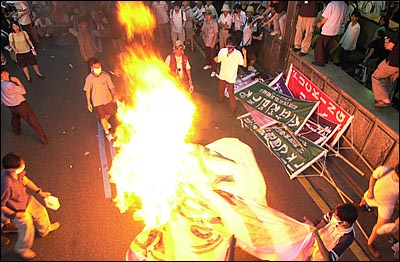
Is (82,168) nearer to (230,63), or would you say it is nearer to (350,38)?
(230,63)

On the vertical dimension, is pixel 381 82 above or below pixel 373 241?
above

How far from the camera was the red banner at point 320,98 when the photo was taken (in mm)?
7254

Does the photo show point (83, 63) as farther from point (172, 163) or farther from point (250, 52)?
point (172, 163)

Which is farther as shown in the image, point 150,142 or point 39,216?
point 150,142

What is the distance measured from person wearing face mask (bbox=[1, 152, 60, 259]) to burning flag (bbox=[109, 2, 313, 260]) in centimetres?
148

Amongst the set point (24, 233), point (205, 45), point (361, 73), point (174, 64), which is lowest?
point (24, 233)

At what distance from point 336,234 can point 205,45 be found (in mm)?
8129

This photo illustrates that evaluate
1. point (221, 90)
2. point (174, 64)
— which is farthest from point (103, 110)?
point (221, 90)

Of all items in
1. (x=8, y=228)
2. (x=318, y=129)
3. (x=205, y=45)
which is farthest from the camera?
(x=205, y=45)

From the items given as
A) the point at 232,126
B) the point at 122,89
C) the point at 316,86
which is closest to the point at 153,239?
the point at 232,126

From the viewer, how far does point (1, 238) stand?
17.8 feet

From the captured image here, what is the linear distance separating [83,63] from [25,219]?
8.43m

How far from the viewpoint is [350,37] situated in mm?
9539

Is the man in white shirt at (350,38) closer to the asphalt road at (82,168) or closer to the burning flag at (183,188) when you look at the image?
the asphalt road at (82,168)
